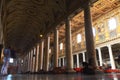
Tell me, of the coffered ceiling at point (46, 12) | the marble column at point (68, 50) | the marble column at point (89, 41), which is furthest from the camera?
the coffered ceiling at point (46, 12)

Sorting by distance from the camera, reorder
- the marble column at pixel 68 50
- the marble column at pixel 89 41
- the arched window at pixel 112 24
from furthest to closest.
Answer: the arched window at pixel 112 24
the marble column at pixel 68 50
the marble column at pixel 89 41

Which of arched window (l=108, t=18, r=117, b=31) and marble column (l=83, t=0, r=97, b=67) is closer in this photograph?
marble column (l=83, t=0, r=97, b=67)

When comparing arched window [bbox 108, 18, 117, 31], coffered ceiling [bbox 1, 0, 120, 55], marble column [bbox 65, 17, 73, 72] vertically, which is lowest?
marble column [bbox 65, 17, 73, 72]

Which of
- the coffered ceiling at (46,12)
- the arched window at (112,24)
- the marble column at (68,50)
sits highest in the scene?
the coffered ceiling at (46,12)

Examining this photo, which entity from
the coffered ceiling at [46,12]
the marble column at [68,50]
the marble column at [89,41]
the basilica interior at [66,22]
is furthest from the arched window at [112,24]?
the marble column at [89,41]

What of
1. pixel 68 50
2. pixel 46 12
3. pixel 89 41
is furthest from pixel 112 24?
pixel 89 41

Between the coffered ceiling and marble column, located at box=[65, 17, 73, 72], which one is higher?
the coffered ceiling

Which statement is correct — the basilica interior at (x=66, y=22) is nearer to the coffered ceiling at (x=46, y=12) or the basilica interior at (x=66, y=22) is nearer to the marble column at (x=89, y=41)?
the coffered ceiling at (x=46, y=12)

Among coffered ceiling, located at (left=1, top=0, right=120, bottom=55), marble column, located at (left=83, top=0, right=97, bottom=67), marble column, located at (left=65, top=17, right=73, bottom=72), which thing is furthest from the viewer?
coffered ceiling, located at (left=1, top=0, right=120, bottom=55)

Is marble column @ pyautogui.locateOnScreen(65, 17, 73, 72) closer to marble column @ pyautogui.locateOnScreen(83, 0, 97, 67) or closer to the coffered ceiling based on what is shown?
the coffered ceiling

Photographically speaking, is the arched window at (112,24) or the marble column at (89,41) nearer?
the marble column at (89,41)

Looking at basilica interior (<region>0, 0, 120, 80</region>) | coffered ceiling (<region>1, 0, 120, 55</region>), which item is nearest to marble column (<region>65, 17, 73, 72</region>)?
basilica interior (<region>0, 0, 120, 80</region>)

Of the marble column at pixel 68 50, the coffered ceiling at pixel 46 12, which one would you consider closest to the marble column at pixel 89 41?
the coffered ceiling at pixel 46 12

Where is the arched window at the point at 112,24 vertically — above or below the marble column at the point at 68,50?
above
